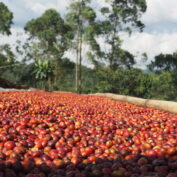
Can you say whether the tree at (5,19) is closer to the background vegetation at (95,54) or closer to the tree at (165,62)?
the background vegetation at (95,54)

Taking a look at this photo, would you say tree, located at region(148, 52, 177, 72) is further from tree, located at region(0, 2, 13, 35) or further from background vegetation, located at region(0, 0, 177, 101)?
tree, located at region(0, 2, 13, 35)

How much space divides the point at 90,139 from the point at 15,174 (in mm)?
1789

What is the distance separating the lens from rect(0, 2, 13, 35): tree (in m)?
33.9

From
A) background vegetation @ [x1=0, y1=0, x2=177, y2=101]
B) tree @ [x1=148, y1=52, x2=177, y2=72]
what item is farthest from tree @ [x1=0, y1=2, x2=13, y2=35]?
tree @ [x1=148, y1=52, x2=177, y2=72]

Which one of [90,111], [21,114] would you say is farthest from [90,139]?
[90,111]

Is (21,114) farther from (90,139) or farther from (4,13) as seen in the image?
(4,13)

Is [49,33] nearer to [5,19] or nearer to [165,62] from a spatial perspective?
[5,19]

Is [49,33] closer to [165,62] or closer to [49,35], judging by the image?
[49,35]

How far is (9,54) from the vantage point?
37.3 m

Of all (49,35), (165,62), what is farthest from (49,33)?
(165,62)

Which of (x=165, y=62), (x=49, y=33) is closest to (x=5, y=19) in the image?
(x=49, y=33)

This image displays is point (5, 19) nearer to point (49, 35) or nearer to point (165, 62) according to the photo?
point (49, 35)

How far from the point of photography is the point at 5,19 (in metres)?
34.0

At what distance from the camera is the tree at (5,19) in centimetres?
3394
